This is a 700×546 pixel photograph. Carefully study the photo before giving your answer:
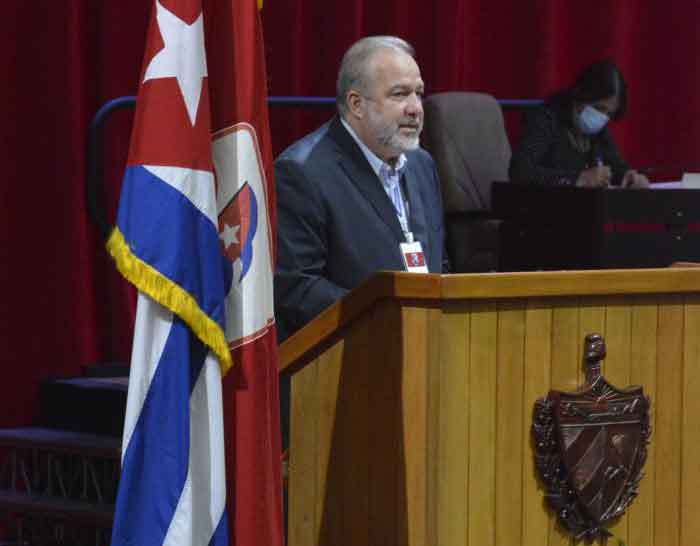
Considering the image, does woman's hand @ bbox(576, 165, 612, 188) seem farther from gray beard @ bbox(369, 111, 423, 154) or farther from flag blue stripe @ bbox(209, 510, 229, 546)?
flag blue stripe @ bbox(209, 510, 229, 546)

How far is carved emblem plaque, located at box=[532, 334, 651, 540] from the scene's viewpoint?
3244 millimetres

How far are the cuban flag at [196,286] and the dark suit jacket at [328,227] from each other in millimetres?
1076

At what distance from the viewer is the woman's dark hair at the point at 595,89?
661cm

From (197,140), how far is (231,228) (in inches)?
7.8

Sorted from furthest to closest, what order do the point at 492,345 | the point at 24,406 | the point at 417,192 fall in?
the point at 24,406 < the point at 417,192 < the point at 492,345

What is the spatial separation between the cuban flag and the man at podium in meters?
1.07

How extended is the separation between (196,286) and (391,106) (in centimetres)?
159

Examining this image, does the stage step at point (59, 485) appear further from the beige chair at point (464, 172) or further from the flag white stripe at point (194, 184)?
the beige chair at point (464, 172)

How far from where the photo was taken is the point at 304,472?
11.3ft

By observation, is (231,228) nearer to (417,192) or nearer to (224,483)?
(224,483)

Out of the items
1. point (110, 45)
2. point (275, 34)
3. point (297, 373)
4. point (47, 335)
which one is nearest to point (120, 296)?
point (47, 335)

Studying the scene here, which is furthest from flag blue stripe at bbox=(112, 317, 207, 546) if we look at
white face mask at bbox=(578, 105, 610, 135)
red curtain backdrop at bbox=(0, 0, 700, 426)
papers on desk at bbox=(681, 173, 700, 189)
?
white face mask at bbox=(578, 105, 610, 135)

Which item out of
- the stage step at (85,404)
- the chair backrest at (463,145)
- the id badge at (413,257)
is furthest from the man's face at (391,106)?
the chair backrest at (463,145)

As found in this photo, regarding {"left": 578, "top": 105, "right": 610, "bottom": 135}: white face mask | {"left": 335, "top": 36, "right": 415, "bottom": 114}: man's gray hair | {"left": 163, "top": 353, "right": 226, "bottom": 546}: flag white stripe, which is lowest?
{"left": 163, "top": 353, "right": 226, "bottom": 546}: flag white stripe
